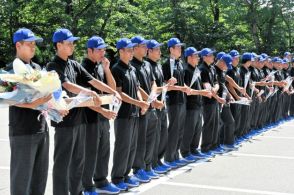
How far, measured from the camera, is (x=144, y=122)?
6.82 meters

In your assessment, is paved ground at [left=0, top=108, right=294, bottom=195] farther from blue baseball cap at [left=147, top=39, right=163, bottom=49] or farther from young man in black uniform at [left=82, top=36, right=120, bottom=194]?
blue baseball cap at [left=147, top=39, right=163, bottom=49]

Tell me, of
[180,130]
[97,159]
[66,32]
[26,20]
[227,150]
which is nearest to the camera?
[66,32]

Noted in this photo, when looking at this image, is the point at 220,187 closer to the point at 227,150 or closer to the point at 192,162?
the point at 192,162

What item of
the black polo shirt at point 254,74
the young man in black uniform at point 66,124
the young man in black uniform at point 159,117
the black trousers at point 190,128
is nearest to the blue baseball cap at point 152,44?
the young man in black uniform at point 159,117

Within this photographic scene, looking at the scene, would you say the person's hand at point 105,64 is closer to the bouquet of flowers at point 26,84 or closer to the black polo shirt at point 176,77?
the bouquet of flowers at point 26,84

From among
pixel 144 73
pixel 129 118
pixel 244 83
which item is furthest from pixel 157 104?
pixel 244 83

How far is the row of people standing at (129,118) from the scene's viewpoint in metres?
4.61

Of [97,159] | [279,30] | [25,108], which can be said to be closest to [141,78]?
[97,159]

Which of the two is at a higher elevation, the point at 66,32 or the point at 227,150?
the point at 66,32

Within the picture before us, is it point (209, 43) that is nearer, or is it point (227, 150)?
point (227, 150)

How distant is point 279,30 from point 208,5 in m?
5.21

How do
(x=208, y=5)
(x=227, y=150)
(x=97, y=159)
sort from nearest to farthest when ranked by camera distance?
1. (x=97, y=159)
2. (x=227, y=150)
3. (x=208, y=5)

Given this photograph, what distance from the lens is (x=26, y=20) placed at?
27.2 meters

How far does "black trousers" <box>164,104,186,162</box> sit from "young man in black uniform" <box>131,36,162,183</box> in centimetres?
78
